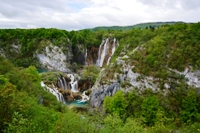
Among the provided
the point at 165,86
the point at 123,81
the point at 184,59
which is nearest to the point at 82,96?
the point at 123,81

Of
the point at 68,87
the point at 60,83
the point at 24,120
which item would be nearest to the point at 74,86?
the point at 68,87

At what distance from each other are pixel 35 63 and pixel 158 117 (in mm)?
64084

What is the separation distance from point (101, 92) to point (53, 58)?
45718 millimetres

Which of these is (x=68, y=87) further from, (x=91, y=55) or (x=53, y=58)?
(x=91, y=55)

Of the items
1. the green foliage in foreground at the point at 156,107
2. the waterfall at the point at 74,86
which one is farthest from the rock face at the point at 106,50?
the green foliage in foreground at the point at 156,107

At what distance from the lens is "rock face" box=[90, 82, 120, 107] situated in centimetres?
4494

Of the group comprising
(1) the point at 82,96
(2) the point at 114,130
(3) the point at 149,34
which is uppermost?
(3) the point at 149,34

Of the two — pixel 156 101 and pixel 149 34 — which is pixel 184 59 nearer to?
pixel 156 101

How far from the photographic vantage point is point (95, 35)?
98.4 meters

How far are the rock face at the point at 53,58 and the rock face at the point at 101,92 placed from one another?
39.4m

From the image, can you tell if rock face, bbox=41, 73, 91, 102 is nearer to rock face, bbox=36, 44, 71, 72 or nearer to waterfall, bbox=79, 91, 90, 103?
waterfall, bbox=79, 91, 90, 103

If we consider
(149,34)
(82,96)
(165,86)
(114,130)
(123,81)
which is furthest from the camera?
(149,34)

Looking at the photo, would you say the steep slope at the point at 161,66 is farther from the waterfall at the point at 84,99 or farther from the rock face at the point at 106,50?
the rock face at the point at 106,50

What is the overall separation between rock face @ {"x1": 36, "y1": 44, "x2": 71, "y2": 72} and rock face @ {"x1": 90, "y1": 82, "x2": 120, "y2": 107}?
3940 cm
